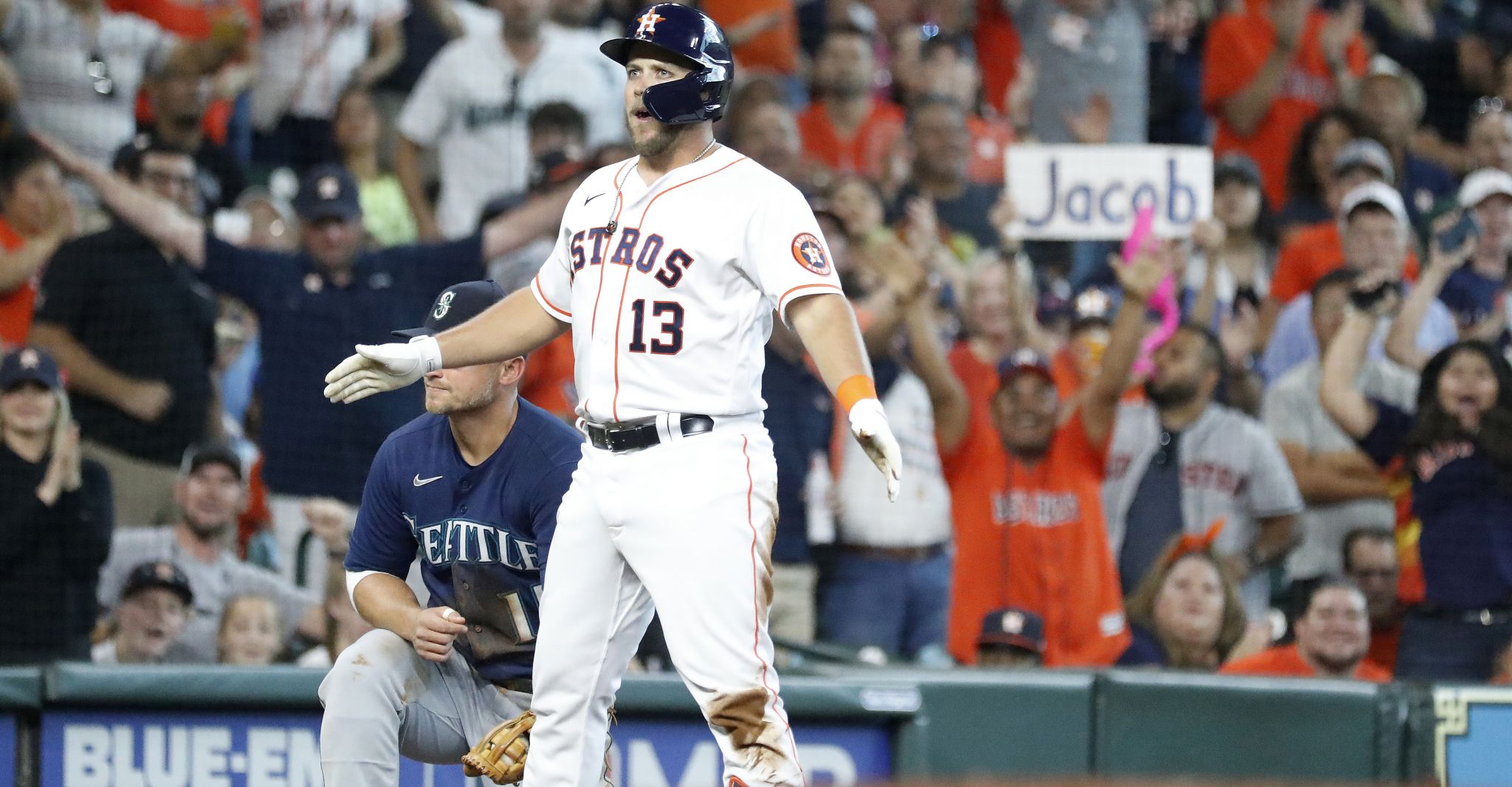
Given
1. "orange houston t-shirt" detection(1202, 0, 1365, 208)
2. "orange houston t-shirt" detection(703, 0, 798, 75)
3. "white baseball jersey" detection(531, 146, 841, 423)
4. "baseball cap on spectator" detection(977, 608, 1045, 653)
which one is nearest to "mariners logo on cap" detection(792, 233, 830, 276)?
"white baseball jersey" detection(531, 146, 841, 423)

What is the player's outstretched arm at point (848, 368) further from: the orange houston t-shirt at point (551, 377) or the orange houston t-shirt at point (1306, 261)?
the orange houston t-shirt at point (1306, 261)

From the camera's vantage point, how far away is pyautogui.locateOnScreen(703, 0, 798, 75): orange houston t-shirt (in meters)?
8.46

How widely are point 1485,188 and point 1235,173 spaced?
1.03m

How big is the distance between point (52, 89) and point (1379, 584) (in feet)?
17.4

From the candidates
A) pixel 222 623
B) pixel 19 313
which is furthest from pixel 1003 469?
pixel 19 313

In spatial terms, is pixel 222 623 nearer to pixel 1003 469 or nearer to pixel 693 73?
pixel 1003 469

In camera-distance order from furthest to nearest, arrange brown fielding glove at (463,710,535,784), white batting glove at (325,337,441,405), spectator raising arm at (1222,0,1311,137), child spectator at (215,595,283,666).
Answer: spectator raising arm at (1222,0,1311,137)
child spectator at (215,595,283,666)
brown fielding glove at (463,710,535,784)
white batting glove at (325,337,441,405)

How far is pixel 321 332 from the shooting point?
665 cm

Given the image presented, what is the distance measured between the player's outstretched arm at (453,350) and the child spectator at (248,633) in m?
2.41

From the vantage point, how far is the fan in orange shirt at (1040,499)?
6.58 m

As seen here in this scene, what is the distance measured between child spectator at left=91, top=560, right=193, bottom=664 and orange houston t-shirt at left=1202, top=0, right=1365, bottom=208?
515cm

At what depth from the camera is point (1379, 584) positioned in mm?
6770

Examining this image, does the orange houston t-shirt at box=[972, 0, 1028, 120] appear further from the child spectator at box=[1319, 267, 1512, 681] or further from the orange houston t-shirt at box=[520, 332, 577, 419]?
the orange houston t-shirt at box=[520, 332, 577, 419]

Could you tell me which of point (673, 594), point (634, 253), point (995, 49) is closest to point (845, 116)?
point (995, 49)
